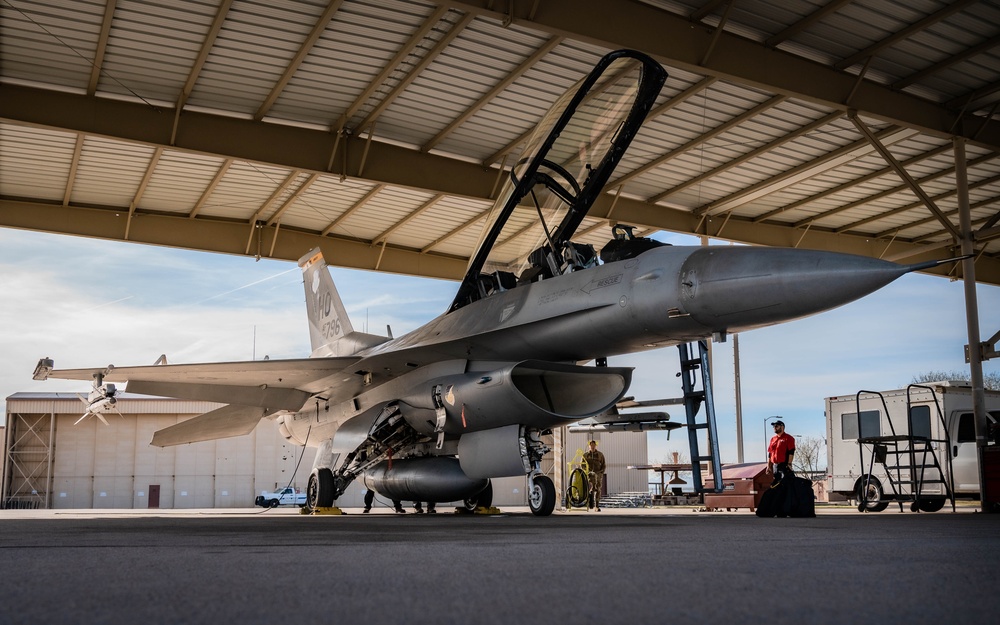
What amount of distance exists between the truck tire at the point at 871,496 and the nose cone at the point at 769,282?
5.49m

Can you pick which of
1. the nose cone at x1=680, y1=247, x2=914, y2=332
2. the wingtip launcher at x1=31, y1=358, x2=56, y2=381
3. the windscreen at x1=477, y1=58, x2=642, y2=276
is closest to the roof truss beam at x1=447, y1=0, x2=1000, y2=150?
the windscreen at x1=477, y1=58, x2=642, y2=276

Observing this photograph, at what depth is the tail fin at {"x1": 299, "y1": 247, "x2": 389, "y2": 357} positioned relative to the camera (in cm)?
1260

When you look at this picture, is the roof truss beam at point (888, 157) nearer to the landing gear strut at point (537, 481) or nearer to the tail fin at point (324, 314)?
the landing gear strut at point (537, 481)

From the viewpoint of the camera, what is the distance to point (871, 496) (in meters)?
12.7

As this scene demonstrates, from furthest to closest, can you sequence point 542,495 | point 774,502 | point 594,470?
1. point 594,470
2. point 774,502
3. point 542,495

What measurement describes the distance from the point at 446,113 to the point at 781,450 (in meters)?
7.26

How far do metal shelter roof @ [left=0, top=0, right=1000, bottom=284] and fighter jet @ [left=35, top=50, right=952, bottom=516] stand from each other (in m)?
2.23

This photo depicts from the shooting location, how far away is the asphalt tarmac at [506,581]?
1.93 metres

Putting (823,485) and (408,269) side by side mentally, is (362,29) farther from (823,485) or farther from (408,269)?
(823,485)

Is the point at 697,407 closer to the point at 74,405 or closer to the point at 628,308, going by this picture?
the point at 628,308

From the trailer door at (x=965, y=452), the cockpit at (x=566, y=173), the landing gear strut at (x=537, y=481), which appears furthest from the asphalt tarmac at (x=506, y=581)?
the trailer door at (x=965, y=452)

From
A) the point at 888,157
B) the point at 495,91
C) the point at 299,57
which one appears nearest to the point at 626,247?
the point at 495,91

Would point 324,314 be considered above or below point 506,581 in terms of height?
above

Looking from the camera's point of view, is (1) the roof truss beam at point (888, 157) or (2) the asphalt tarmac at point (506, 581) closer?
(2) the asphalt tarmac at point (506, 581)
